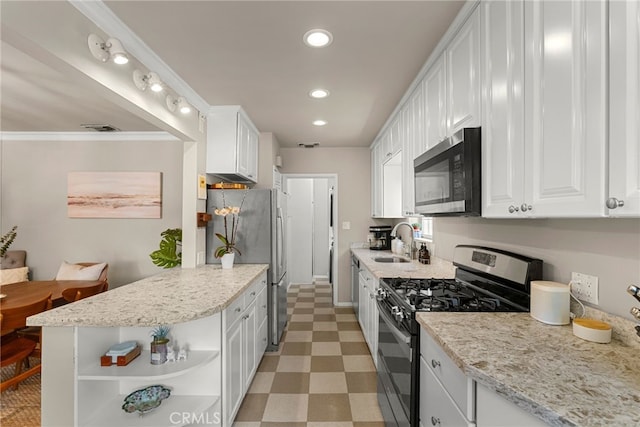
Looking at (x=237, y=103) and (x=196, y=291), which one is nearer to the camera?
(x=196, y=291)

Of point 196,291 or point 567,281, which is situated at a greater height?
point 567,281

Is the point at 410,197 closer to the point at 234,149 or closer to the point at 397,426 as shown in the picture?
the point at 397,426

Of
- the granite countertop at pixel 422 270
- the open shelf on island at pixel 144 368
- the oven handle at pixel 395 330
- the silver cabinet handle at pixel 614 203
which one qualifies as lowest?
the open shelf on island at pixel 144 368

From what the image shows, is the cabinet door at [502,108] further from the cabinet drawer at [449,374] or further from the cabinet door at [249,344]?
the cabinet door at [249,344]

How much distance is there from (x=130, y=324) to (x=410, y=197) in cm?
215

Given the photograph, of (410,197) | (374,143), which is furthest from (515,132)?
(374,143)

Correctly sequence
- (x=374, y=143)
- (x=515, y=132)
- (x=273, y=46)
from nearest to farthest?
(x=515, y=132), (x=273, y=46), (x=374, y=143)

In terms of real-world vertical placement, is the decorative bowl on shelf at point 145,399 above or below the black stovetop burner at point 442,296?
below

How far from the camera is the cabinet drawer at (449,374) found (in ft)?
3.08

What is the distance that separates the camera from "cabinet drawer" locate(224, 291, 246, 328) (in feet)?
5.71

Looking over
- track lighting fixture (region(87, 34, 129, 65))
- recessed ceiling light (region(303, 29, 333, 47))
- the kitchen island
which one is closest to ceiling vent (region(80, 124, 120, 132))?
track lighting fixture (region(87, 34, 129, 65))

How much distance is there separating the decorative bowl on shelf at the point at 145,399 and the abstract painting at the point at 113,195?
272 centimetres

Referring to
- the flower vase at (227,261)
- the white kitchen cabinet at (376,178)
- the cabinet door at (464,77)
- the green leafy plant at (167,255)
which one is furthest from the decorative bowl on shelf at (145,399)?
the white kitchen cabinet at (376,178)

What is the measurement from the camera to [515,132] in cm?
117
